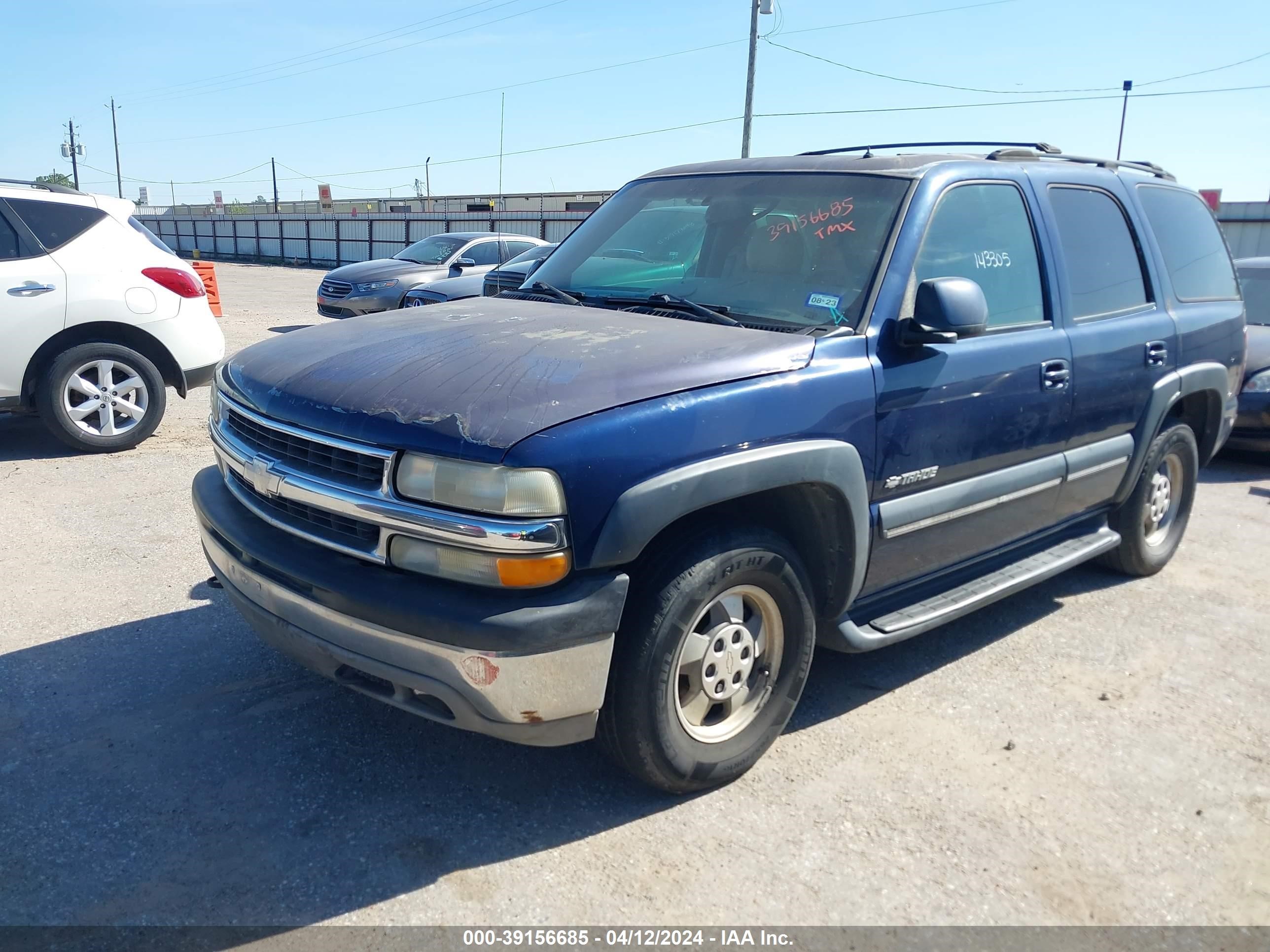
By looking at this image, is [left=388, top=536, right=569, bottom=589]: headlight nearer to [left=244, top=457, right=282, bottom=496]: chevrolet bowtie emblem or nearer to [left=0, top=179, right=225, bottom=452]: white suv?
[left=244, top=457, right=282, bottom=496]: chevrolet bowtie emblem

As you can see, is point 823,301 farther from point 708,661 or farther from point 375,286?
point 375,286

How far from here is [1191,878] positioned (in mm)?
2893

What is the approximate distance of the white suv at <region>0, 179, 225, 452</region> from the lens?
6.55 metres

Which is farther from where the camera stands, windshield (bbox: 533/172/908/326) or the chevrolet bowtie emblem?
windshield (bbox: 533/172/908/326)

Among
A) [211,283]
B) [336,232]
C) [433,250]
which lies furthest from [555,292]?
[336,232]

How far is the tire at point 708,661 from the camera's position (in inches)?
111

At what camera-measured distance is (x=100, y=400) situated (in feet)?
22.6

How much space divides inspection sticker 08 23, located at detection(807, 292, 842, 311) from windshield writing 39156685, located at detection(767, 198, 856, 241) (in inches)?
10.9

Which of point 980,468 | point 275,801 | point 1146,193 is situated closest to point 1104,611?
point 980,468

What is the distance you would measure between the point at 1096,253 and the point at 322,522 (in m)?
3.50

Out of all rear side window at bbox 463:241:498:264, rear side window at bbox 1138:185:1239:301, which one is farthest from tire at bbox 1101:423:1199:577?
rear side window at bbox 463:241:498:264

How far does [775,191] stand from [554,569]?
2.06 metres

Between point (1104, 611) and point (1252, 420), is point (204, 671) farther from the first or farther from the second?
point (1252, 420)

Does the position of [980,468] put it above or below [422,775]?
above
